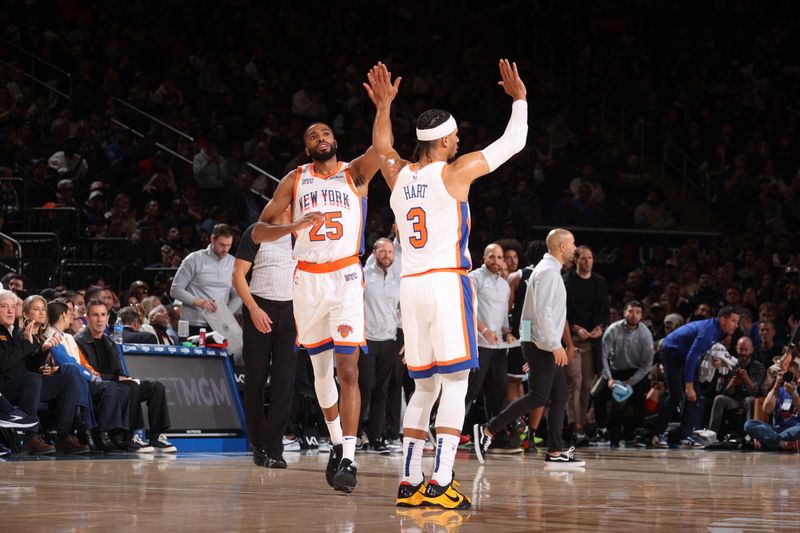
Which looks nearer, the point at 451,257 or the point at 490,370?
the point at 451,257

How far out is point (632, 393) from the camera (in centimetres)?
1367

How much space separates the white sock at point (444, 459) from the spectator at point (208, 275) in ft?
17.9

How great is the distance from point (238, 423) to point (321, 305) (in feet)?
14.5

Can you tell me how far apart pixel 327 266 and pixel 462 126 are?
41.0ft

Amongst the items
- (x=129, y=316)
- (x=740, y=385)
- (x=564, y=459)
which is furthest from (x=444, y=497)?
(x=740, y=385)

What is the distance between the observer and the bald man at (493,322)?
39.5ft

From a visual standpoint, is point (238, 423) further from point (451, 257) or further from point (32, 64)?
point (32, 64)

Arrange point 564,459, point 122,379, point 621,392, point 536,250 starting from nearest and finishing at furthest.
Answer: point 564,459
point 122,379
point 536,250
point 621,392

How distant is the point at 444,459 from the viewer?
20.3 feet

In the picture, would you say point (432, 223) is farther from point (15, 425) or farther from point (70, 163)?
point (70, 163)

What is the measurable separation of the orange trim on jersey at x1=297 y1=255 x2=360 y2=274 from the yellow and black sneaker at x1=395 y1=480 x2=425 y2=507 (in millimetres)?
1619

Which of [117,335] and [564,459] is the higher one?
[117,335]

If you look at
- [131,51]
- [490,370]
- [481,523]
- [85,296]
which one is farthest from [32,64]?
[481,523]

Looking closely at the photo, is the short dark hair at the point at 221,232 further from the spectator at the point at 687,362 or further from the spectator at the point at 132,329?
the spectator at the point at 687,362
